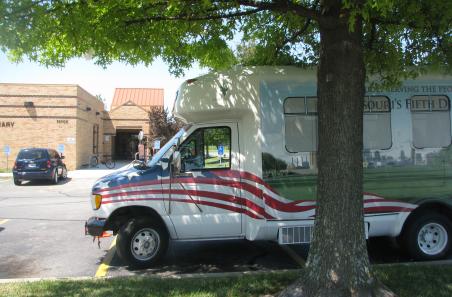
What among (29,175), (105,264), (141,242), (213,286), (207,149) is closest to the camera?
(213,286)

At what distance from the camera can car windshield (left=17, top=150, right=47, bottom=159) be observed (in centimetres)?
1988

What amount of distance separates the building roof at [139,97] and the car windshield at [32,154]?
19234 mm

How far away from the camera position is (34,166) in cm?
1947

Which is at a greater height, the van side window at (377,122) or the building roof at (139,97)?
the building roof at (139,97)

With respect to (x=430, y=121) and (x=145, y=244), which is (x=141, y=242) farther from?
(x=430, y=121)

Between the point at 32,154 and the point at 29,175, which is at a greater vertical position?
the point at 32,154

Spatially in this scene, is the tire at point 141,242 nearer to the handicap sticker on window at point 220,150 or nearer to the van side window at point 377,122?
the handicap sticker on window at point 220,150

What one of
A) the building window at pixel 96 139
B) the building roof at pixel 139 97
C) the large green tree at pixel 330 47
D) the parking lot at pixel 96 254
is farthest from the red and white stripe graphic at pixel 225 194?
the building roof at pixel 139 97

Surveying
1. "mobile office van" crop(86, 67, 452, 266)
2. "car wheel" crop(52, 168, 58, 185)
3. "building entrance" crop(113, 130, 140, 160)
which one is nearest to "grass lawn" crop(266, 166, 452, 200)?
"mobile office van" crop(86, 67, 452, 266)

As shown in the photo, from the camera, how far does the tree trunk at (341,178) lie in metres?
4.28

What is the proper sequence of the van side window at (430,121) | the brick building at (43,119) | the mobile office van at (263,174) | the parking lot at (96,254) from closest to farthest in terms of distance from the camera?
the mobile office van at (263,174), the parking lot at (96,254), the van side window at (430,121), the brick building at (43,119)

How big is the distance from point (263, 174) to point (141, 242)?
205 centimetres

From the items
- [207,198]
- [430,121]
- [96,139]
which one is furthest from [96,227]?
[96,139]

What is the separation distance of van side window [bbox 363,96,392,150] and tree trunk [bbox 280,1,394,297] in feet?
7.66
